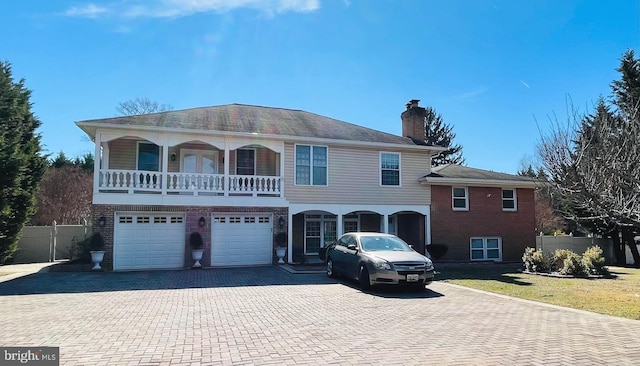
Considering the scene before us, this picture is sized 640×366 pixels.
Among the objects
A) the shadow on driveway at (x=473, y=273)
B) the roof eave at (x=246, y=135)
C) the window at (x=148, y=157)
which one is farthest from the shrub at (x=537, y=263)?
the window at (x=148, y=157)

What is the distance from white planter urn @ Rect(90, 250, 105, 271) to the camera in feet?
49.6

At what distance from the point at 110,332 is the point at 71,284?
6729 mm

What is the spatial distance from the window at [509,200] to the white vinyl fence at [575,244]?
4.84 metres

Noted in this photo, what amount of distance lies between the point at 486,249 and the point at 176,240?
1586 centimetres

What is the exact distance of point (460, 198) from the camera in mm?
21578

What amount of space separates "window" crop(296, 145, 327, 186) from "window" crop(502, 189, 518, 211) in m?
10.5

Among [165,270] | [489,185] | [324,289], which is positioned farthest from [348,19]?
[489,185]

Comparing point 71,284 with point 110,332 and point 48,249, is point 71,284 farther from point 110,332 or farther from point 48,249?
point 48,249

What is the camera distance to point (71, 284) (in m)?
12.1

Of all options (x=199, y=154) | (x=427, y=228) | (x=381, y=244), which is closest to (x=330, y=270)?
(x=381, y=244)

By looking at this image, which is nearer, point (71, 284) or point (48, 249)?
point (71, 284)

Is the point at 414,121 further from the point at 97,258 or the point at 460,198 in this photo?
the point at 97,258

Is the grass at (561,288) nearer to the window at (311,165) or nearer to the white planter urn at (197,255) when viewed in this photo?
the window at (311,165)

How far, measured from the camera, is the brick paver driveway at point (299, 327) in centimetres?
561
